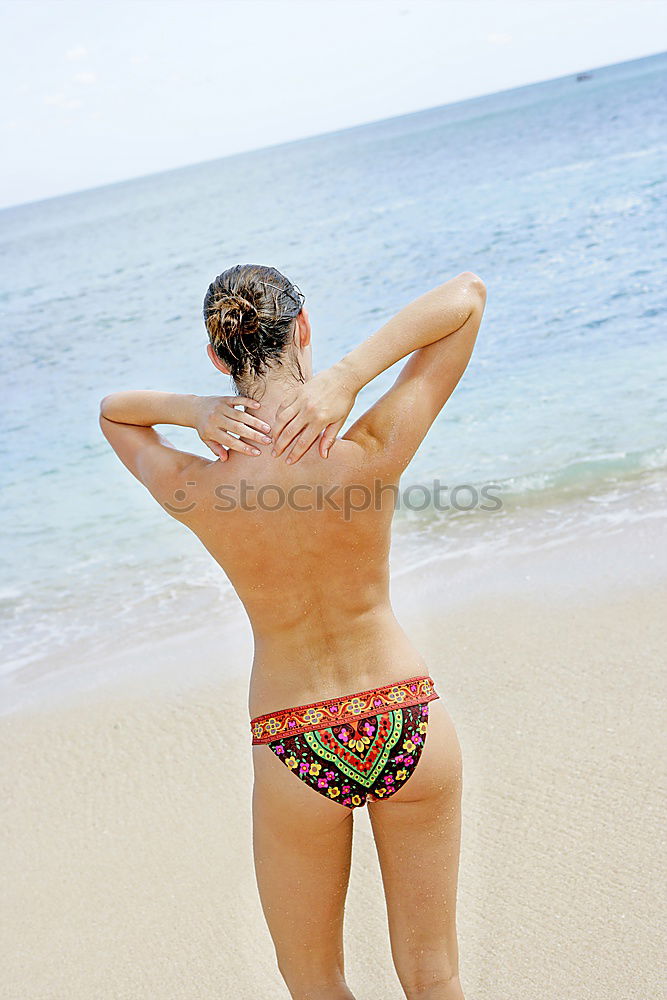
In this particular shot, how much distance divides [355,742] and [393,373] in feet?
28.0

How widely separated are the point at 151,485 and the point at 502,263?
15240 mm

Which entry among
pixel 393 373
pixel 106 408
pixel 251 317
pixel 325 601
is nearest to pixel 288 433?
pixel 251 317

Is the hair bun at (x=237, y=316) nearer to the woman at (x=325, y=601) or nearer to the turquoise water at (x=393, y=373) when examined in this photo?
the woman at (x=325, y=601)

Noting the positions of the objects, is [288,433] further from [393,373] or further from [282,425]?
[393,373]

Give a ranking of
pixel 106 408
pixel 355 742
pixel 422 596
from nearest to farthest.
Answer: pixel 355 742 → pixel 106 408 → pixel 422 596

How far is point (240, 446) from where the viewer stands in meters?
1.87

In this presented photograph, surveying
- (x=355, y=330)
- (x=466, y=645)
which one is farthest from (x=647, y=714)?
(x=355, y=330)

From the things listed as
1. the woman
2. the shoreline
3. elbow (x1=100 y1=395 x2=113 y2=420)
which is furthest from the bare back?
the shoreline

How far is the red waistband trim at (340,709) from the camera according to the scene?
1.95m

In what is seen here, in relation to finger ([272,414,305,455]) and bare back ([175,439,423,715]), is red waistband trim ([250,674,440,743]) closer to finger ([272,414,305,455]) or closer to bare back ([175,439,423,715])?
bare back ([175,439,423,715])

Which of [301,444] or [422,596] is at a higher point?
[301,444]

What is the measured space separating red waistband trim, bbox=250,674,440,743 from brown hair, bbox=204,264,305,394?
2.31 feet

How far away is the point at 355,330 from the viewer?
13.5m

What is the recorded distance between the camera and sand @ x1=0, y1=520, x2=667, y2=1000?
2746mm
